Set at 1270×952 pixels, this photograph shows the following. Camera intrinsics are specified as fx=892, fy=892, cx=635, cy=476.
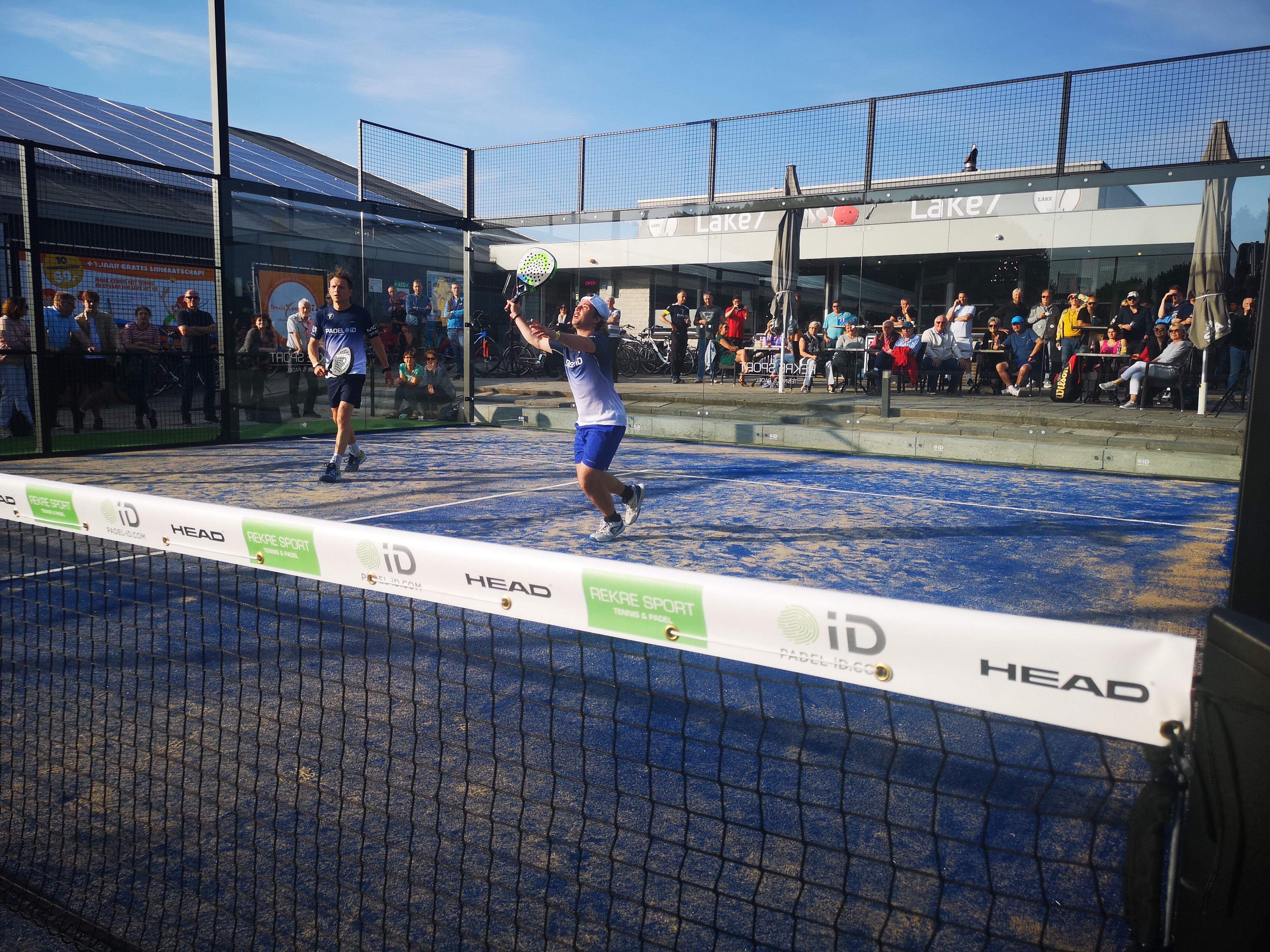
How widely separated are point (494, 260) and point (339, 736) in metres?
14.3

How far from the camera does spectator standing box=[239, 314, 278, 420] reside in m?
13.0

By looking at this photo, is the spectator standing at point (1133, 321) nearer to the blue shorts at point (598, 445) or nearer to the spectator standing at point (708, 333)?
the spectator standing at point (708, 333)

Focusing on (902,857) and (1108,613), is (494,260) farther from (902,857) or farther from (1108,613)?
(902,857)

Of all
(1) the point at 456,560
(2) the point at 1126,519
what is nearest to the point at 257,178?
(2) the point at 1126,519

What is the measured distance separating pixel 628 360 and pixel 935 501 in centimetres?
863

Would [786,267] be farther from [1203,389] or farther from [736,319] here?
[1203,389]

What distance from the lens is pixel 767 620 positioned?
5.79ft

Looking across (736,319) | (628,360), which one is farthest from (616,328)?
(736,319)

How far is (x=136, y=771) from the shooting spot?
312 centimetres

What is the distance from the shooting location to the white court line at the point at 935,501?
8070 millimetres

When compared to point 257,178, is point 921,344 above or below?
below

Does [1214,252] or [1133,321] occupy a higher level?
[1214,252]

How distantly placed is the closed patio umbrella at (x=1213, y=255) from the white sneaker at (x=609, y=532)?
917cm

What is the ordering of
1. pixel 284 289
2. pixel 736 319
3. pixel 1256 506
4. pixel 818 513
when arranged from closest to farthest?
pixel 1256 506, pixel 818 513, pixel 284 289, pixel 736 319
